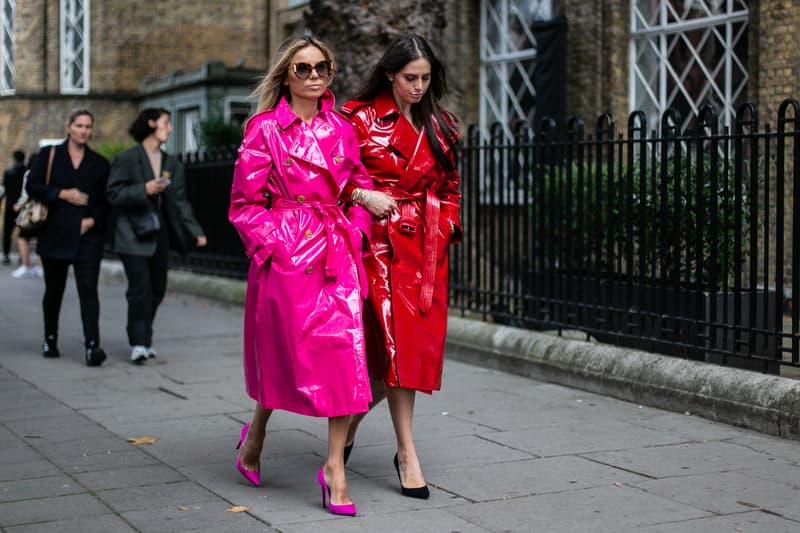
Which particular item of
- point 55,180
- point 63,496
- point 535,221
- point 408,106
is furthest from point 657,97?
point 63,496

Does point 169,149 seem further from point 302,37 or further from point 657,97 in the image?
point 302,37

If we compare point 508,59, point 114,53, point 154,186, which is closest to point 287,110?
point 154,186

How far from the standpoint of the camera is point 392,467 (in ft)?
18.7

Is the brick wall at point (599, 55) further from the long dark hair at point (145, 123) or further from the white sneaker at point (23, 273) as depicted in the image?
the white sneaker at point (23, 273)

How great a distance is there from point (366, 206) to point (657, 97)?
9688 mm

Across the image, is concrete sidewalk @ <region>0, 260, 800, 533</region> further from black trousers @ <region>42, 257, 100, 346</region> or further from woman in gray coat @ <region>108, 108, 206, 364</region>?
woman in gray coat @ <region>108, 108, 206, 364</region>

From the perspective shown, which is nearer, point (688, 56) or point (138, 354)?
point (138, 354)

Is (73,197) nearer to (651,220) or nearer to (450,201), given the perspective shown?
(651,220)

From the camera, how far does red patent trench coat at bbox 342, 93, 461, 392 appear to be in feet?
16.7

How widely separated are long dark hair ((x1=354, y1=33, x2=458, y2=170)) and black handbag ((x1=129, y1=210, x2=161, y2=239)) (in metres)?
4.12

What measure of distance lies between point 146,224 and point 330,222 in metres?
4.42

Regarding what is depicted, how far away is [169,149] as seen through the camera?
2459 centimetres

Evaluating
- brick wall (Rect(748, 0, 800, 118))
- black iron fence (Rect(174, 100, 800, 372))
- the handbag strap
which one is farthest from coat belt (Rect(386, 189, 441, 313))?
brick wall (Rect(748, 0, 800, 118))

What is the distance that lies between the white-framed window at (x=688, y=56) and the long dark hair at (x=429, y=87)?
7.69m
